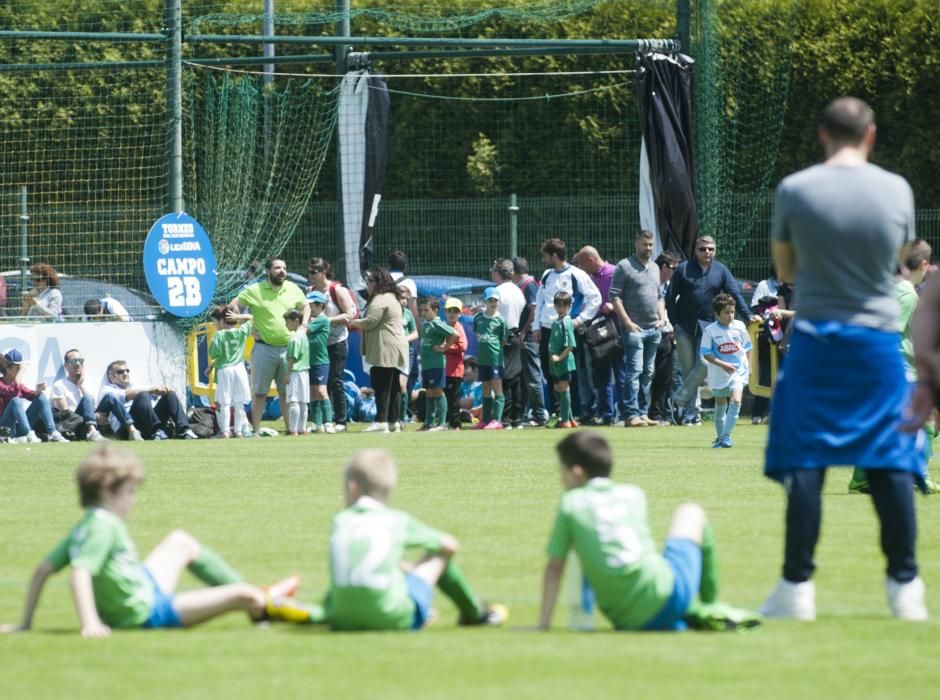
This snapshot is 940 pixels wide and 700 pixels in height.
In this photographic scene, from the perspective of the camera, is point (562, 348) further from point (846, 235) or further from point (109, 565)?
point (109, 565)

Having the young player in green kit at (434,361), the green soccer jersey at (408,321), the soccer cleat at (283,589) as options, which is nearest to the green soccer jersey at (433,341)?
the young player in green kit at (434,361)

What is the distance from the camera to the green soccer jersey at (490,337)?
73.9 feet

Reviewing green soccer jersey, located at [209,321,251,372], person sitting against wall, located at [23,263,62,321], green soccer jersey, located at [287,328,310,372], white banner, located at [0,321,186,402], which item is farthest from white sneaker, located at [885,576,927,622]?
person sitting against wall, located at [23,263,62,321]

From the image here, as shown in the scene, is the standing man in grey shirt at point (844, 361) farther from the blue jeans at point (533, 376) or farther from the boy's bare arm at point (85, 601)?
the blue jeans at point (533, 376)

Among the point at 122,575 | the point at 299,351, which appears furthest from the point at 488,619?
the point at 299,351

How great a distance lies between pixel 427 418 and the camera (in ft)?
75.1

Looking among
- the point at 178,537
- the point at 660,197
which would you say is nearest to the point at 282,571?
the point at 178,537

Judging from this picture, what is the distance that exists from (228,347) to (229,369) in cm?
29

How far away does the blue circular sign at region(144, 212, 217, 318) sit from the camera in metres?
23.6

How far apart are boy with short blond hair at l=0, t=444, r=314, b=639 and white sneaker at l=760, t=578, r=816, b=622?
1.84m

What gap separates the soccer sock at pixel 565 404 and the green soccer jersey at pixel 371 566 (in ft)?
50.2

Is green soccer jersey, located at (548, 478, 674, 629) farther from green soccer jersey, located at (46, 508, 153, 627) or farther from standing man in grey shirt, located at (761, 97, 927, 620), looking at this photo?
green soccer jersey, located at (46, 508, 153, 627)

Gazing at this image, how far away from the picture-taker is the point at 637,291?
73.3 ft

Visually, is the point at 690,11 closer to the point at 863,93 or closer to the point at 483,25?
the point at 863,93
